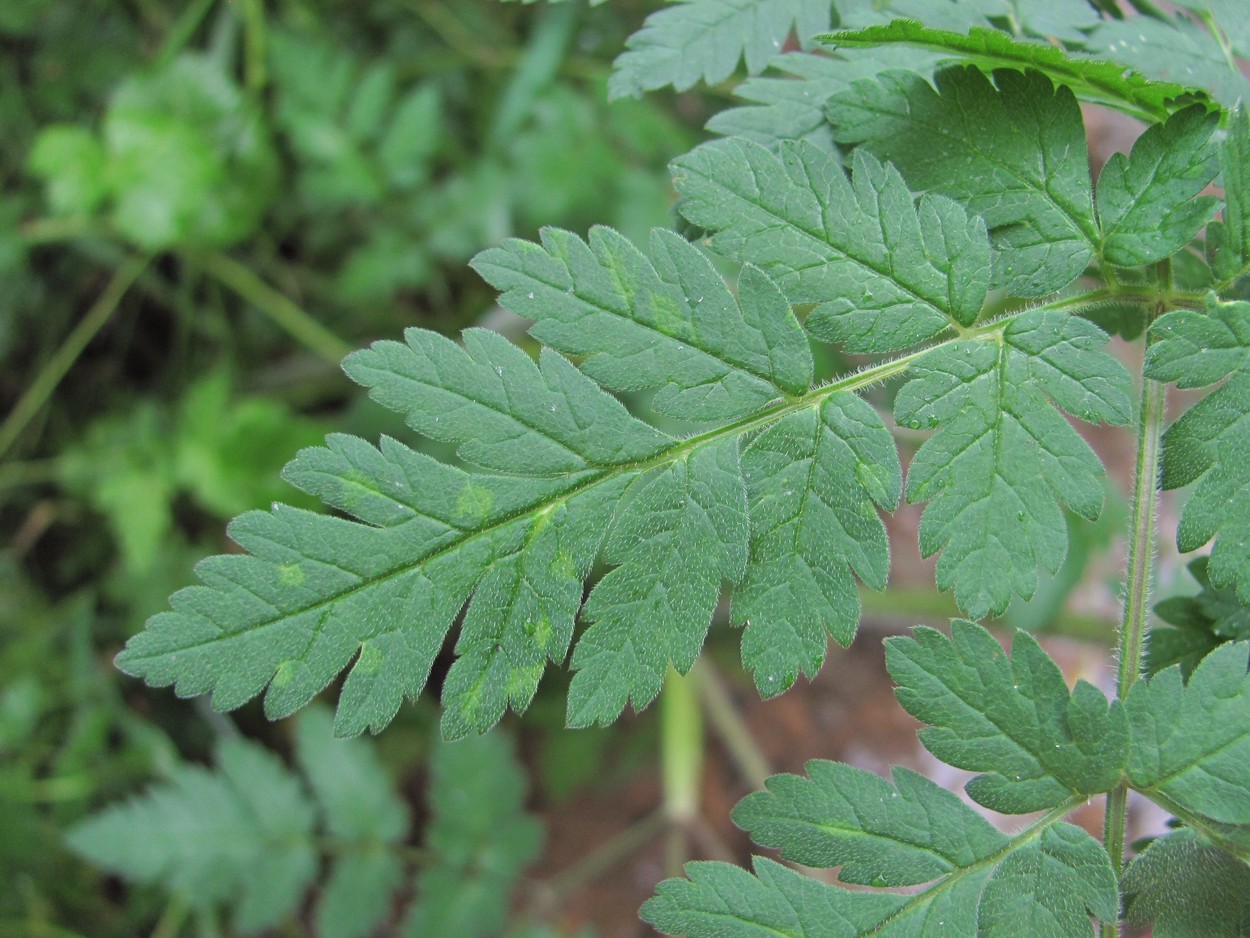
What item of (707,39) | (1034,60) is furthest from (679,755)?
(1034,60)

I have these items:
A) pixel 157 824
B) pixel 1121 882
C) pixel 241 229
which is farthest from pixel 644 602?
pixel 241 229

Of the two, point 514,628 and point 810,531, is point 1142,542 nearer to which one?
point 810,531

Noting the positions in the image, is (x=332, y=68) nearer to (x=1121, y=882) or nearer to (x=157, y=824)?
(x=157, y=824)

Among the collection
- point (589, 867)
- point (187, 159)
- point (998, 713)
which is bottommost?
point (589, 867)


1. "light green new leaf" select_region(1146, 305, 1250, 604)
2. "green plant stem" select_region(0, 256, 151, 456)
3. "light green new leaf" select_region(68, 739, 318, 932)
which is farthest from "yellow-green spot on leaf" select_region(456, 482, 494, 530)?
"green plant stem" select_region(0, 256, 151, 456)

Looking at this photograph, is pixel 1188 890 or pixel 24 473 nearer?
pixel 1188 890

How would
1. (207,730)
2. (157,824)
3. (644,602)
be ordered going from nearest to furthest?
(644,602) → (157,824) → (207,730)

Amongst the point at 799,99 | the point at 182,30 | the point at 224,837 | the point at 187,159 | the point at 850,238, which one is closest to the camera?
the point at 850,238

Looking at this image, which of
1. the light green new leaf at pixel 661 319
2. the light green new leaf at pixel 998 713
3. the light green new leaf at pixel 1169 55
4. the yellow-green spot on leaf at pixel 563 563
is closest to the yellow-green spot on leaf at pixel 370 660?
the yellow-green spot on leaf at pixel 563 563
